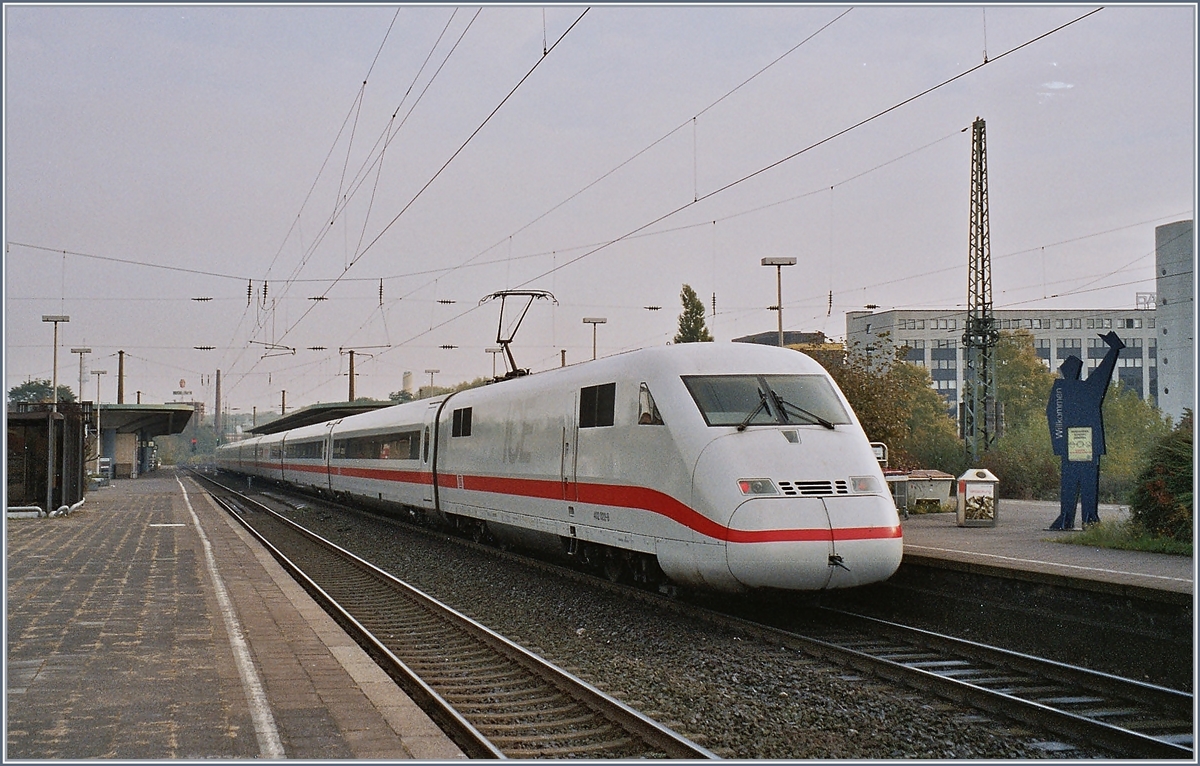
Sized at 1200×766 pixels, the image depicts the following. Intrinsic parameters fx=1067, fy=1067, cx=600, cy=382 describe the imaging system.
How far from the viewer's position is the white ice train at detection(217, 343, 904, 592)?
10375 mm

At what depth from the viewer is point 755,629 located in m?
10.7

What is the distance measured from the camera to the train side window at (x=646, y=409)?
473 inches

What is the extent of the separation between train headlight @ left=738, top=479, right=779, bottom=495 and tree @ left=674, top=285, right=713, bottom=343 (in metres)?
47.0

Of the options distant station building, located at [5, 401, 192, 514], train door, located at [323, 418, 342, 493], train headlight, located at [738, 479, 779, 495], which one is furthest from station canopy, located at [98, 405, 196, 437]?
train headlight, located at [738, 479, 779, 495]

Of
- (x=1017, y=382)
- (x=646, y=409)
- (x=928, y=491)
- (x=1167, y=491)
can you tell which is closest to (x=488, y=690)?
(x=646, y=409)

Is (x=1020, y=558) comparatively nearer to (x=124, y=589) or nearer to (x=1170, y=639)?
(x=1170, y=639)

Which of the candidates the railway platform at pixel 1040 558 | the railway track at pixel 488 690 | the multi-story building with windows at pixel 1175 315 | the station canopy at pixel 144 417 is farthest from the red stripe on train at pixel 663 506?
the station canopy at pixel 144 417

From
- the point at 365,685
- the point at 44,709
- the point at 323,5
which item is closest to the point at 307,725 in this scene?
the point at 365,685

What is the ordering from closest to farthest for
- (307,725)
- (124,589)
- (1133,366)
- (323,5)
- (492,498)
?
(307,725)
(323,5)
(124,589)
(492,498)
(1133,366)

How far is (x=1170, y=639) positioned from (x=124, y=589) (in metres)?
11.7

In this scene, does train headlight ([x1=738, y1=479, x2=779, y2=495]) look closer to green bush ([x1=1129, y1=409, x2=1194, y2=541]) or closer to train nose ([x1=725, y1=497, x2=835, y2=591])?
train nose ([x1=725, y1=497, x2=835, y2=591])

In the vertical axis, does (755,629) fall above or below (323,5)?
below

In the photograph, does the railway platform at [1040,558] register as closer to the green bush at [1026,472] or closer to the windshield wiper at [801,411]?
the windshield wiper at [801,411]

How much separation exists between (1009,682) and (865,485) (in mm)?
2606
